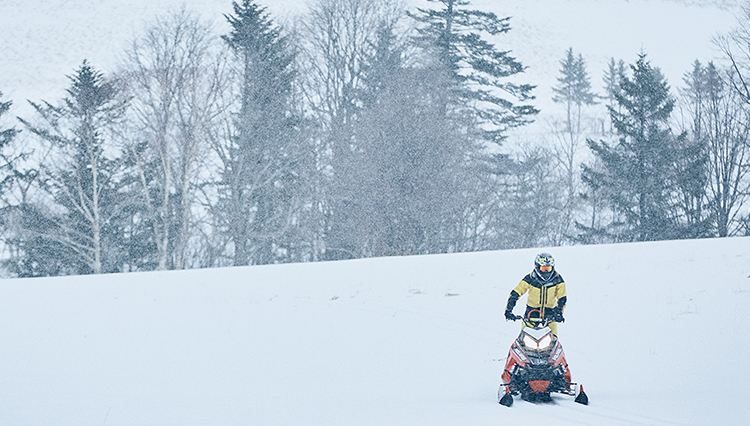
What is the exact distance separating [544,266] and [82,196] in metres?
27.4

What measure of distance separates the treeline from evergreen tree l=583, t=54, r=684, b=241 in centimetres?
10

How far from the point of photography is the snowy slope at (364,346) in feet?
22.5

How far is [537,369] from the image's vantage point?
6.59m

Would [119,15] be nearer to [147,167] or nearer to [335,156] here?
[147,167]

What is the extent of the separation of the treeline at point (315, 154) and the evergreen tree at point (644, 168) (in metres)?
0.10

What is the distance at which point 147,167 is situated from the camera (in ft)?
102

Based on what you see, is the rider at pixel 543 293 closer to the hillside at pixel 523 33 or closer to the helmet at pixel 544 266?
the helmet at pixel 544 266

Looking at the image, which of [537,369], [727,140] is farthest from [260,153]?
[537,369]

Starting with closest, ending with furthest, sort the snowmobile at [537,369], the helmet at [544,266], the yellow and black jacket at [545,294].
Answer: the snowmobile at [537,369] → the helmet at [544,266] → the yellow and black jacket at [545,294]

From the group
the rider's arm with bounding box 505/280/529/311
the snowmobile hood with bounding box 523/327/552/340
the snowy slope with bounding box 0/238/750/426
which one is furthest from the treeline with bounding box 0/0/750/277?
the snowmobile hood with bounding box 523/327/552/340

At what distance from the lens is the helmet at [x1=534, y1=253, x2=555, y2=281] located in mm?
6719

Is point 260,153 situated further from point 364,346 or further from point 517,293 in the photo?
point 517,293

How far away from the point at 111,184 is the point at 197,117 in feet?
18.5

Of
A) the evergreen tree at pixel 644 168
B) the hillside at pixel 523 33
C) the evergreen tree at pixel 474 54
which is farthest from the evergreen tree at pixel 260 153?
the evergreen tree at pixel 644 168
